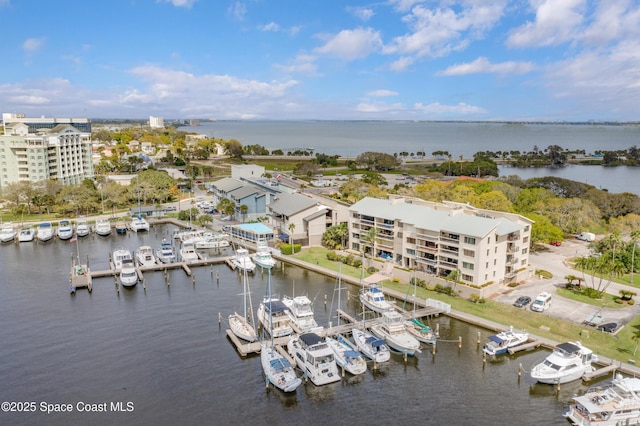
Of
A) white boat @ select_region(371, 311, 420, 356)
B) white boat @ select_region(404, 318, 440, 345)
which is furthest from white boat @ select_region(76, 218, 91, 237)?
white boat @ select_region(404, 318, 440, 345)

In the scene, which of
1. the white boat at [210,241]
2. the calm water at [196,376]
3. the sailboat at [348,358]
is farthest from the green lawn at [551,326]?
the white boat at [210,241]

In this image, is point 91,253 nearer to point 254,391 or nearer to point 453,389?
point 254,391

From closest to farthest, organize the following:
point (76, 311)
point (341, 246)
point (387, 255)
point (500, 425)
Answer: point (500, 425) < point (76, 311) < point (387, 255) < point (341, 246)

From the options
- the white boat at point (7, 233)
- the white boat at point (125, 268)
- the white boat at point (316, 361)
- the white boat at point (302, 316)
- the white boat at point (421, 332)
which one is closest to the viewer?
the white boat at point (316, 361)

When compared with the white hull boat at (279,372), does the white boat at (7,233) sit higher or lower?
higher

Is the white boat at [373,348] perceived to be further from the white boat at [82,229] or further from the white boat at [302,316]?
the white boat at [82,229]

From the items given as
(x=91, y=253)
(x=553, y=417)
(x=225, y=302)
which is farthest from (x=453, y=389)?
(x=91, y=253)

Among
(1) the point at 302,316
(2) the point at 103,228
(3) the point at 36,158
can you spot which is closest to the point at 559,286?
(1) the point at 302,316

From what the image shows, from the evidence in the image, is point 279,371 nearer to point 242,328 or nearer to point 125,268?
point 242,328
